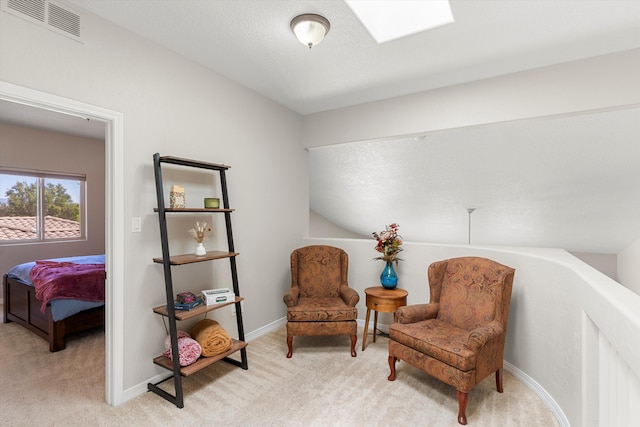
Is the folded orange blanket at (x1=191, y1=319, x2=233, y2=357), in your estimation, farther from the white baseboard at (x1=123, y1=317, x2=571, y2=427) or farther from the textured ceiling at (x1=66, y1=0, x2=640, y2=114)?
the textured ceiling at (x1=66, y1=0, x2=640, y2=114)

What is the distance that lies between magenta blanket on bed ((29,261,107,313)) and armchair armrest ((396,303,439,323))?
277cm

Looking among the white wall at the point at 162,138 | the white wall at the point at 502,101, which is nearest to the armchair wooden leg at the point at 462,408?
the white wall at the point at 162,138

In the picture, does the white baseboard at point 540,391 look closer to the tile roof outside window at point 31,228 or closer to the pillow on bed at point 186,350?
the pillow on bed at point 186,350

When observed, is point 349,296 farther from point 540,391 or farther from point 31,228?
point 31,228

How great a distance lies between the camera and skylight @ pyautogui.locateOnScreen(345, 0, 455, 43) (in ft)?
7.04

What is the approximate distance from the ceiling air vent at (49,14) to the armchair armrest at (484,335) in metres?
3.25

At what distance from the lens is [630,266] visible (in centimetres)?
515

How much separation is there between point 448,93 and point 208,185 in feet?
8.30

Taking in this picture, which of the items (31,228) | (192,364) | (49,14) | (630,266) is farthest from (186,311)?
(630,266)

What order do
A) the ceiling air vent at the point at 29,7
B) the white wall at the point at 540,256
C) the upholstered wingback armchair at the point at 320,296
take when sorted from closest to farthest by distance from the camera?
the white wall at the point at 540,256 → the ceiling air vent at the point at 29,7 → the upholstered wingback armchair at the point at 320,296

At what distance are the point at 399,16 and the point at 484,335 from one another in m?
2.33

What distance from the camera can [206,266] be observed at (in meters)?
2.93

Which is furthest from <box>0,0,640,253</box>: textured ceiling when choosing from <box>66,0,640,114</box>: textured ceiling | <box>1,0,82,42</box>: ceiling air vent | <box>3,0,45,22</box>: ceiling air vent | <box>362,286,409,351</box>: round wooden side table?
<box>362,286,409,351</box>: round wooden side table

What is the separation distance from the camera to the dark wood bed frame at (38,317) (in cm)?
310
